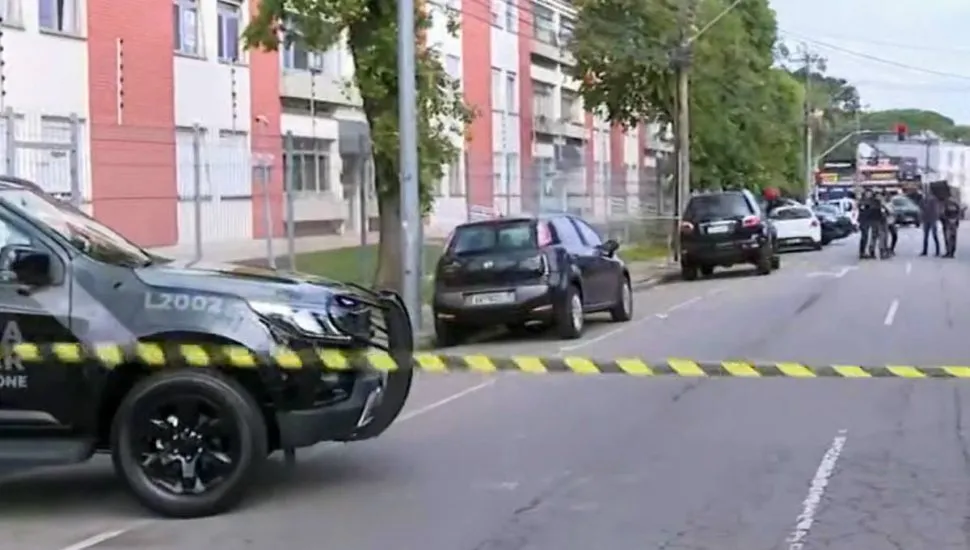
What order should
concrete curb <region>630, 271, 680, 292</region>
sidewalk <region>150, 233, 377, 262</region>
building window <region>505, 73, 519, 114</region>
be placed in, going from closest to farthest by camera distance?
sidewalk <region>150, 233, 377, 262</region>
concrete curb <region>630, 271, 680, 292</region>
building window <region>505, 73, 519, 114</region>

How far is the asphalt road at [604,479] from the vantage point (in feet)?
26.1

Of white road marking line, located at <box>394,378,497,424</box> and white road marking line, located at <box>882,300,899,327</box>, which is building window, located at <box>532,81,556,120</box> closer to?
white road marking line, located at <box>882,300,899,327</box>

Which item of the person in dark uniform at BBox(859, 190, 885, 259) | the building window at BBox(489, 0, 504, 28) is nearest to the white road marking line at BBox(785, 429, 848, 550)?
the person in dark uniform at BBox(859, 190, 885, 259)

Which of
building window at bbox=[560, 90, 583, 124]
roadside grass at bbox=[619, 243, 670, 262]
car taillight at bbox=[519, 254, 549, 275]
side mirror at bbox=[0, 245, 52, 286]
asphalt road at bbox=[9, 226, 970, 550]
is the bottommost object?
asphalt road at bbox=[9, 226, 970, 550]

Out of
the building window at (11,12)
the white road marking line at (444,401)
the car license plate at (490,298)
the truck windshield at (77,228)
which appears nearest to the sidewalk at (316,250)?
the car license plate at (490,298)

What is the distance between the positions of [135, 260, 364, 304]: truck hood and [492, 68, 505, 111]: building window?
1650 inches

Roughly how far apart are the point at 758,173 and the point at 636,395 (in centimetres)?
3840

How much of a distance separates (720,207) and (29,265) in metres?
24.6

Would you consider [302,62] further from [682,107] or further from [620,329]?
[620,329]

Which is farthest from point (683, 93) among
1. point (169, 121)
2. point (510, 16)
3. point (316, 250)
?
point (316, 250)

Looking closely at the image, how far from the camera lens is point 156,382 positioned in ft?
27.8

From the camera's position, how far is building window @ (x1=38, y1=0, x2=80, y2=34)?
1017 inches

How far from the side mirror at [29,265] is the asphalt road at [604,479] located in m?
1.32

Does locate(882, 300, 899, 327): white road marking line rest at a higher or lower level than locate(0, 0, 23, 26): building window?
lower
